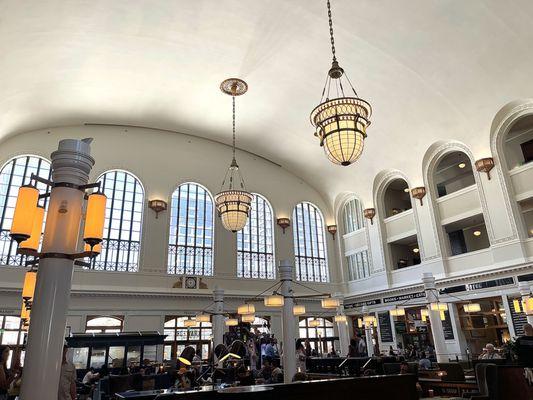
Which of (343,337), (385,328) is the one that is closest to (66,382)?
(343,337)

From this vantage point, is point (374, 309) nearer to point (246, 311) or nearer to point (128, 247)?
point (246, 311)

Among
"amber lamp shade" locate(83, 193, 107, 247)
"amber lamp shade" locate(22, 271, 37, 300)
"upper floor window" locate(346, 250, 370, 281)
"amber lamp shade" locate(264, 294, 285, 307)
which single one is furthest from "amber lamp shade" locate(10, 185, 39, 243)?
"upper floor window" locate(346, 250, 370, 281)

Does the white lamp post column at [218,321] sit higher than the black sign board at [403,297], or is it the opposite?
the black sign board at [403,297]

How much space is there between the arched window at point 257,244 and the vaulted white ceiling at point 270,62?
3.69 meters

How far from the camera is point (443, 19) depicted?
9.06 meters

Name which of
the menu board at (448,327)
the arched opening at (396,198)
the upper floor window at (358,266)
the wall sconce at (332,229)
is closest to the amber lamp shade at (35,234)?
the menu board at (448,327)

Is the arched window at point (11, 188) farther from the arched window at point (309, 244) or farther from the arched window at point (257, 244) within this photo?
the arched window at point (309, 244)

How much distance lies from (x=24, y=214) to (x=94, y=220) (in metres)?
0.44

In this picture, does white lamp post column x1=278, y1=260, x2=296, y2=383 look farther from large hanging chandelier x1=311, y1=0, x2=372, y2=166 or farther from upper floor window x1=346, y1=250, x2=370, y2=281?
upper floor window x1=346, y1=250, x2=370, y2=281

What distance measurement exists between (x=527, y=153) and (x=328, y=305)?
300 inches

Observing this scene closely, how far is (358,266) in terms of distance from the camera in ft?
54.0

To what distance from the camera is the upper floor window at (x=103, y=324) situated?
500 inches

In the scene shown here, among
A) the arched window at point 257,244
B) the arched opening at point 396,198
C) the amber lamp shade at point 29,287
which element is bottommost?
the amber lamp shade at point 29,287

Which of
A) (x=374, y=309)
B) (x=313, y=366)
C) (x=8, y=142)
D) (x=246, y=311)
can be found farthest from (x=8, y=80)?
(x=374, y=309)
